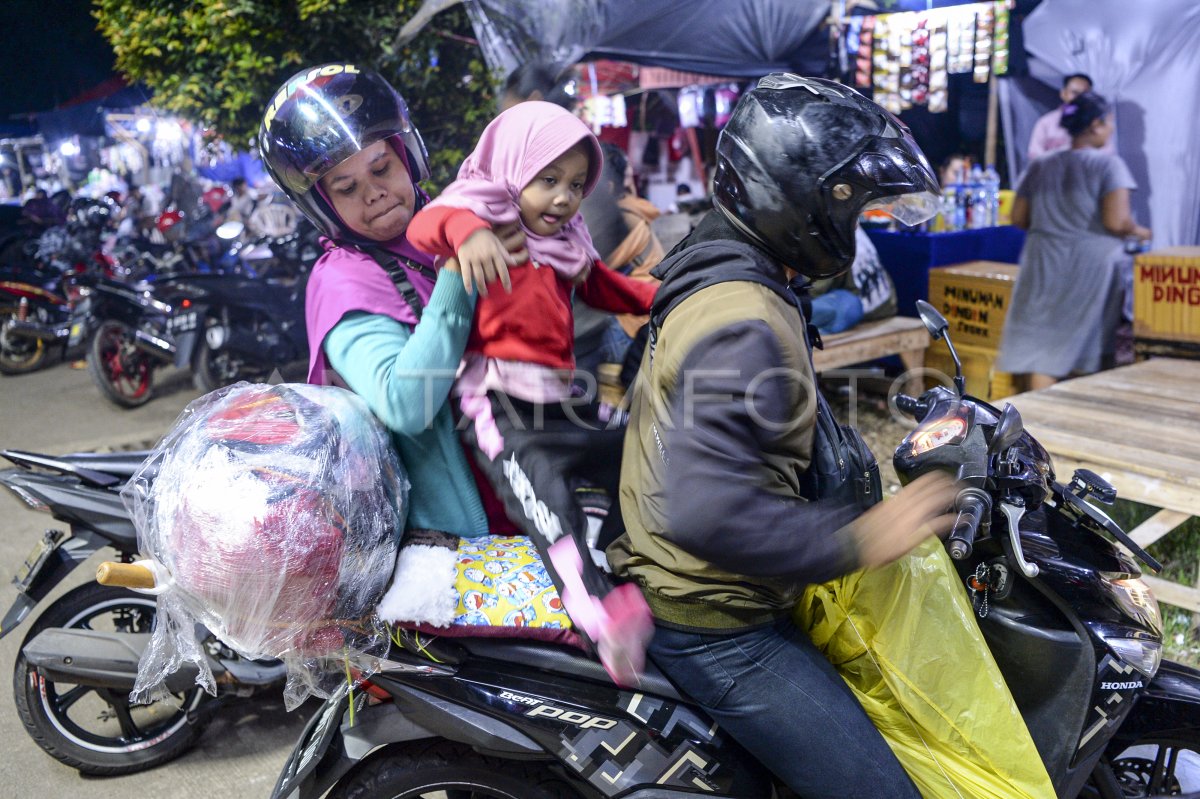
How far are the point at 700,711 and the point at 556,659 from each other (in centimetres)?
29

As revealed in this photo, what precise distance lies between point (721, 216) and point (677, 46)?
5.41 m

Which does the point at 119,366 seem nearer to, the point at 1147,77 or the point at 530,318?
the point at 530,318

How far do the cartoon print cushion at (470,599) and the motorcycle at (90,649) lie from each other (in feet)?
4.29

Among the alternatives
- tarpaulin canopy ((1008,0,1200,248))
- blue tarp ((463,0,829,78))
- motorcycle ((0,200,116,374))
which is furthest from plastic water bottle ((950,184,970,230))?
motorcycle ((0,200,116,374))

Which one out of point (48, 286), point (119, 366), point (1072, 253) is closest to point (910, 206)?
point (1072, 253)

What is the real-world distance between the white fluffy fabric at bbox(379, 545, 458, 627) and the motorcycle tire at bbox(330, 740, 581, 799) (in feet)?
0.98

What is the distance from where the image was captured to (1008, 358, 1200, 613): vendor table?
9.74ft

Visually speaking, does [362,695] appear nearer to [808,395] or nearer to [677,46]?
[808,395]

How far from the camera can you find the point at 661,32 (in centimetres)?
638

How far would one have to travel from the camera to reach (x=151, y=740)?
2.86 metres

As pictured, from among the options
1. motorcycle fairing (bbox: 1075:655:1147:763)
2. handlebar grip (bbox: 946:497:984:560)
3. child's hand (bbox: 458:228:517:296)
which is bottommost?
motorcycle fairing (bbox: 1075:655:1147:763)

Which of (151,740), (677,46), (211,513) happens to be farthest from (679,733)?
(677,46)

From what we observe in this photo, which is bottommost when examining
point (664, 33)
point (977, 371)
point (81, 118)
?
point (977, 371)

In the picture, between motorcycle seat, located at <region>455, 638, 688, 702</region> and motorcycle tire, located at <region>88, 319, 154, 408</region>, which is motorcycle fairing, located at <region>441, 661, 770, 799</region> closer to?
motorcycle seat, located at <region>455, 638, 688, 702</region>
